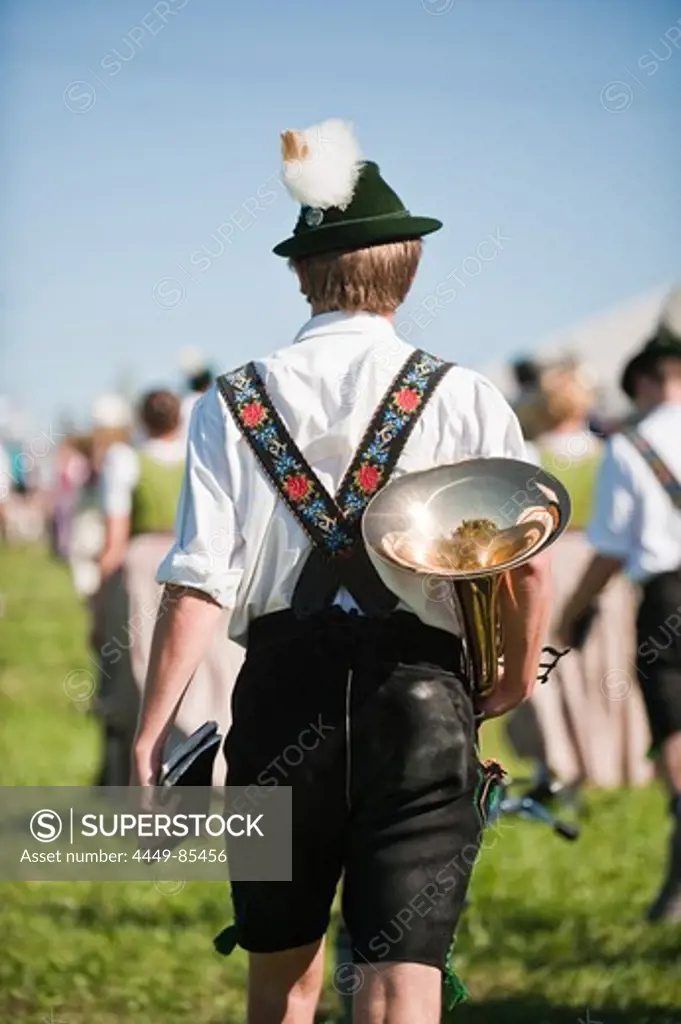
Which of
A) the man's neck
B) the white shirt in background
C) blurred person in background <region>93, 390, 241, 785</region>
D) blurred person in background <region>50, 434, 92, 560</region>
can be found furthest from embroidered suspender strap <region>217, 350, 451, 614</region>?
blurred person in background <region>50, 434, 92, 560</region>

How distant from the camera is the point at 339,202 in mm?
3168

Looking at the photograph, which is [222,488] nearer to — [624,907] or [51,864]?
[624,907]

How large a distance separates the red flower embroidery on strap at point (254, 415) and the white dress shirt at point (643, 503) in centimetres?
263

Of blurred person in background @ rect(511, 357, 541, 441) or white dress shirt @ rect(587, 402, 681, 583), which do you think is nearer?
white dress shirt @ rect(587, 402, 681, 583)

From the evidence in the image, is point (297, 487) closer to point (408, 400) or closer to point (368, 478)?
point (368, 478)

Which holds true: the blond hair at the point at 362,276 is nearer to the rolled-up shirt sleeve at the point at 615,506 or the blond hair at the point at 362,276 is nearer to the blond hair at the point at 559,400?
the rolled-up shirt sleeve at the point at 615,506

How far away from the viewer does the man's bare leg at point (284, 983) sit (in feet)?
10.2

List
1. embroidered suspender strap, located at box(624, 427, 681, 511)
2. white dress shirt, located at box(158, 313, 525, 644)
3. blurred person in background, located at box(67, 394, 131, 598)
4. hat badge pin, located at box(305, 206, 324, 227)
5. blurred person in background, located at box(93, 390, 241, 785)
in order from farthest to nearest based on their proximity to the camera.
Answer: blurred person in background, located at box(67, 394, 131, 598) → blurred person in background, located at box(93, 390, 241, 785) → embroidered suspender strap, located at box(624, 427, 681, 511) → hat badge pin, located at box(305, 206, 324, 227) → white dress shirt, located at box(158, 313, 525, 644)

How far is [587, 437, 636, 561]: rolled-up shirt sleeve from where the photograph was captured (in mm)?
5555

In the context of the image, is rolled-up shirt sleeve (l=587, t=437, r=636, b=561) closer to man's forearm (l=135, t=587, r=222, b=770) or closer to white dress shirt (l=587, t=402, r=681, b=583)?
white dress shirt (l=587, t=402, r=681, b=583)

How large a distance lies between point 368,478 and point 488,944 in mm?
2731

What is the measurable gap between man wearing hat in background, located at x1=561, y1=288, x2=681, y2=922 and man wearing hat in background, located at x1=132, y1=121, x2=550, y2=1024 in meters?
2.43

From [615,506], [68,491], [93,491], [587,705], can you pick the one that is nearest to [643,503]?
[615,506]

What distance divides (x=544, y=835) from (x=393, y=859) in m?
4.25
